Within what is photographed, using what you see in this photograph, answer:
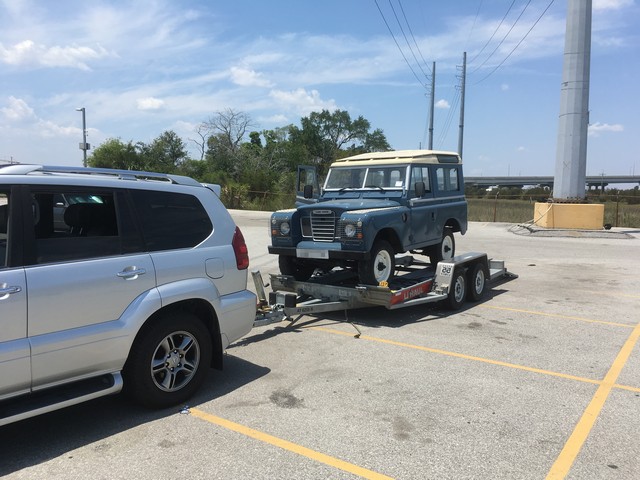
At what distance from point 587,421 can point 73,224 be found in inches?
173

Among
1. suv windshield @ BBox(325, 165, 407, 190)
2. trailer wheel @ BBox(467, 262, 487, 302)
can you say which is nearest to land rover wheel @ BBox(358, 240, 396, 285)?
suv windshield @ BBox(325, 165, 407, 190)

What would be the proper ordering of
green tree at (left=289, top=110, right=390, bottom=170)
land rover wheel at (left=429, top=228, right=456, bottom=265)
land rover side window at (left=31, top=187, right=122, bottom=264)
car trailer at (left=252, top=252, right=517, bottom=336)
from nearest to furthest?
land rover side window at (left=31, top=187, right=122, bottom=264) < car trailer at (left=252, top=252, right=517, bottom=336) < land rover wheel at (left=429, top=228, right=456, bottom=265) < green tree at (left=289, top=110, right=390, bottom=170)

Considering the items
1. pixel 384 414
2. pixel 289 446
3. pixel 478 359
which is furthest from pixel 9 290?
pixel 478 359

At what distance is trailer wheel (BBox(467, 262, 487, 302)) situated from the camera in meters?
8.54

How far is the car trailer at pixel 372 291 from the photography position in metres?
6.77

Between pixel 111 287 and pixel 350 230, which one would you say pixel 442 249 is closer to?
pixel 350 230

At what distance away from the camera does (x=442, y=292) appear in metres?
7.79

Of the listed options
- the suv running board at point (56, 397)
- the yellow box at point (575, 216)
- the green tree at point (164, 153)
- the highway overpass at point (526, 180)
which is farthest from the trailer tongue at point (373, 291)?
the highway overpass at point (526, 180)

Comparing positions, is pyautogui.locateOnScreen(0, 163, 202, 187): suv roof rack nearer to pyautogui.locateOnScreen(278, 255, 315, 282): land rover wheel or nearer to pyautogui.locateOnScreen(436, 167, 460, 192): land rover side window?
pyautogui.locateOnScreen(278, 255, 315, 282): land rover wheel

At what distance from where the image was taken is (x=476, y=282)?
8703mm

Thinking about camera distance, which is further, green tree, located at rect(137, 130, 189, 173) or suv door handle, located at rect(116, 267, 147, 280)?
green tree, located at rect(137, 130, 189, 173)

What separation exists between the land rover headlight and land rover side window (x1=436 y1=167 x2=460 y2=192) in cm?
307

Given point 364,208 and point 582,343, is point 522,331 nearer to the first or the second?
point 582,343

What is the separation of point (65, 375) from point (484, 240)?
17.1m
